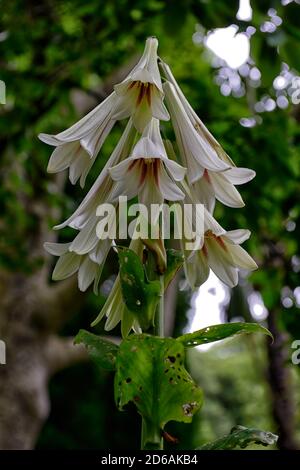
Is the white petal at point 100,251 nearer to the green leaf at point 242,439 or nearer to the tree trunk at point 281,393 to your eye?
the green leaf at point 242,439

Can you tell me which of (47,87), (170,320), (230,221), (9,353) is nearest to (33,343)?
(9,353)

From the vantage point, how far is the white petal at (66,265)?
2.98ft

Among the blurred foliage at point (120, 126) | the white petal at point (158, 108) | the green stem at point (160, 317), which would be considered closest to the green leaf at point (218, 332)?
the green stem at point (160, 317)

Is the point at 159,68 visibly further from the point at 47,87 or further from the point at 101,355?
the point at 47,87

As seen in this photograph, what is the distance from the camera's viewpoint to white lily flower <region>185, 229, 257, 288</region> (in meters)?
0.88

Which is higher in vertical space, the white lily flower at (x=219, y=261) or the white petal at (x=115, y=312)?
the white lily flower at (x=219, y=261)

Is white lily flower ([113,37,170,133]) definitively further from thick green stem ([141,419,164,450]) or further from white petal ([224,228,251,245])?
thick green stem ([141,419,164,450])

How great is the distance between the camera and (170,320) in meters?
6.36

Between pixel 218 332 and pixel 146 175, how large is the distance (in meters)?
0.22

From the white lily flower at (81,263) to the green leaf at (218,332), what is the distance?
155 millimetres

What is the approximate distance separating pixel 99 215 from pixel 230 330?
226mm

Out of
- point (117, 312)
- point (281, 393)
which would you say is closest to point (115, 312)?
point (117, 312)

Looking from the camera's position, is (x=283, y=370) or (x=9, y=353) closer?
(x=9, y=353)
